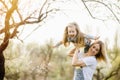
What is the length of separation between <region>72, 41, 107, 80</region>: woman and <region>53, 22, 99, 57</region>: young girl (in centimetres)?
6

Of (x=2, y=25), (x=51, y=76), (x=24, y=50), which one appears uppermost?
(x=2, y=25)

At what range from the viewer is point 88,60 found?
3684 millimetres

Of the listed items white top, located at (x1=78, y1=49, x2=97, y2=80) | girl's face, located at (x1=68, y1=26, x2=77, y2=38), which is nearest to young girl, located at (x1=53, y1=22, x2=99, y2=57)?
girl's face, located at (x1=68, y1=26, x2=77, y2=38)

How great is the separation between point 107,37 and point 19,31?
0.88 metres

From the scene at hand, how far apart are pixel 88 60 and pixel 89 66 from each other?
0.20 feet

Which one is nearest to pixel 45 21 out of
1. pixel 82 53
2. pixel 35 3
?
pixel 35 3

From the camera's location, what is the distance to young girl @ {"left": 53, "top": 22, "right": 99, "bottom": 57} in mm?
3766

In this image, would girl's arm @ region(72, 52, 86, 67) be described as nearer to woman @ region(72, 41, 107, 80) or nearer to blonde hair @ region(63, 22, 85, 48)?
woman @ region(72, 41, 107, 80)

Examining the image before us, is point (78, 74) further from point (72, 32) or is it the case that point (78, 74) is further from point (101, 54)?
point (72, 32)

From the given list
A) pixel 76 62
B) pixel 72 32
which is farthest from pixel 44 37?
pixel 76 62

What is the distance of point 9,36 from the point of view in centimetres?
382

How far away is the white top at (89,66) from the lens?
368 cm

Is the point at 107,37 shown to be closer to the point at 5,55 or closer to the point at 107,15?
the point at 107,15

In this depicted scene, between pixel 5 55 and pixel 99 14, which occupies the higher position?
pixel 99 14
